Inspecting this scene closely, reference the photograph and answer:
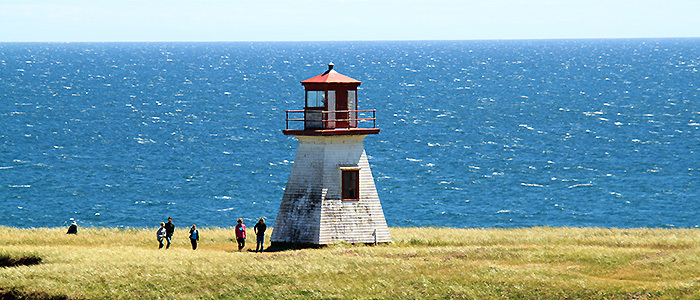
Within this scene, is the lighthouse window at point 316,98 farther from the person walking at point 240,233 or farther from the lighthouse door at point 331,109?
the person walking at point 240,233

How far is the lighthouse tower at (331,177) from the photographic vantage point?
38.2 m

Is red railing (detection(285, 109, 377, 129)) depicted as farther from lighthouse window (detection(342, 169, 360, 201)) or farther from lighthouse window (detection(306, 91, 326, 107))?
lighthouse window (detection(342, 169, 360, 201))

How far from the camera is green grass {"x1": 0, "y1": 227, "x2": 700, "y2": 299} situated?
101ft

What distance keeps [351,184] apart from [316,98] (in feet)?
13.2

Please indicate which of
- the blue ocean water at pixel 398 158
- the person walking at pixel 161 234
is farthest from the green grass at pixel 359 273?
the blue ocean water at pixel 398 158

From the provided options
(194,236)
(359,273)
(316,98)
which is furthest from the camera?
(194,236)

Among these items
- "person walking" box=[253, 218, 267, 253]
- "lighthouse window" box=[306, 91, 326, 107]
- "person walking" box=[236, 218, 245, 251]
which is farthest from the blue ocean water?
"lighthouse window" box=[306, 91, 326, 107]

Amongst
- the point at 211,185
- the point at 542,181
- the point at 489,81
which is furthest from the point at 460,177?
the point at 489,81

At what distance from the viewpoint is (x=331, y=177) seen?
3838cm

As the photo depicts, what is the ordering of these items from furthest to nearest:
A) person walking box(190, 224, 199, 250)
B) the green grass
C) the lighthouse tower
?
person walking box(190, 224, 199, 250), the lighthouse tower, the green grass

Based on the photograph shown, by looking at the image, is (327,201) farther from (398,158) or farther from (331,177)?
(398,158)

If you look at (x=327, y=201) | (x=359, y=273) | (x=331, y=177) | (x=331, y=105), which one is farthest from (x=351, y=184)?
(x=359, y=273)

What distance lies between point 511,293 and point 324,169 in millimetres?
11098

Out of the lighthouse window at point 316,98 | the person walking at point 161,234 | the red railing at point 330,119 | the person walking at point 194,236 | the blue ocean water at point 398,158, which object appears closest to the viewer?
the red railing at point 330,119
